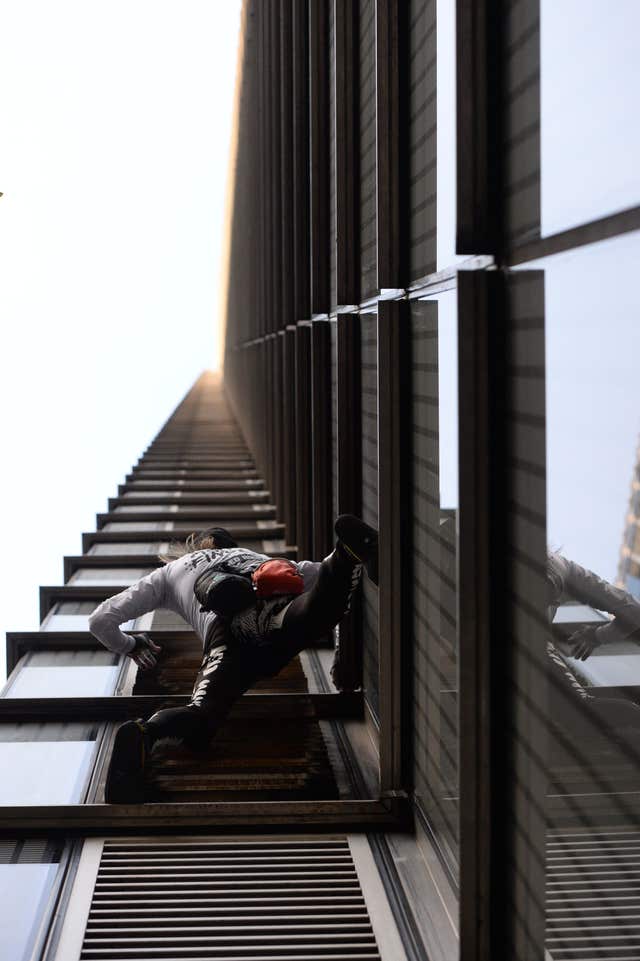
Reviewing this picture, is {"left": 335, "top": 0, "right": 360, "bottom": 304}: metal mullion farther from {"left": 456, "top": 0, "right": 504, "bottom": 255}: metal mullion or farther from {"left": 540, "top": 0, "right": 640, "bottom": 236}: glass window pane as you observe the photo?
{"left": 540, "top": 0, "right": 640, "bottom": 236}: glass window pane

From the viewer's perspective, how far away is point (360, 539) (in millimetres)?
4789

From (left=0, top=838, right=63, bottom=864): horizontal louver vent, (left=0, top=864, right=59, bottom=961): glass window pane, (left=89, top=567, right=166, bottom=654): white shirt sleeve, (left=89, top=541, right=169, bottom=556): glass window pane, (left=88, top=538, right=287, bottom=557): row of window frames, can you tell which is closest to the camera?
(left=0, top=864, right=59, bottom=961): glass window pane

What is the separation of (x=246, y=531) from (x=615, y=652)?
8819 mm

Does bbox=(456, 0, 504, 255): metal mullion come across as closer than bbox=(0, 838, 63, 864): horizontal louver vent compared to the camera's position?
Yes

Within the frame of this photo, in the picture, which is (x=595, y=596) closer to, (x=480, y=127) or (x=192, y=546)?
(x=480, y=127)

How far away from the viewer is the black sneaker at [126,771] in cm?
419

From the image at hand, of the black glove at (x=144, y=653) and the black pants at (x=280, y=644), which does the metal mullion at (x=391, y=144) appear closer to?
the black pants at (x=280, y=644)

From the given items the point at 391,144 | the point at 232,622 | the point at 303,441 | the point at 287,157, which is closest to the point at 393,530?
the point at 232,622

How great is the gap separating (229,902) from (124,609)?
2292 mm

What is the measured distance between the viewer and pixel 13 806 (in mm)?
4059

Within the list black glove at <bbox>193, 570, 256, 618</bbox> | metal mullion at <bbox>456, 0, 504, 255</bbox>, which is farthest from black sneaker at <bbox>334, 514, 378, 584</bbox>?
metal mullion at <bbox>456, 0, 504, 255</bbox>

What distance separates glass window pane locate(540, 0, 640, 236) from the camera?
177 cm

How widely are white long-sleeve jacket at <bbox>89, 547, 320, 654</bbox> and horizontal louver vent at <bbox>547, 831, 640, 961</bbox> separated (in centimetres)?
320

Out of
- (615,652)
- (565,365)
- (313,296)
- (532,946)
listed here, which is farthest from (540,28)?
(313,296)
